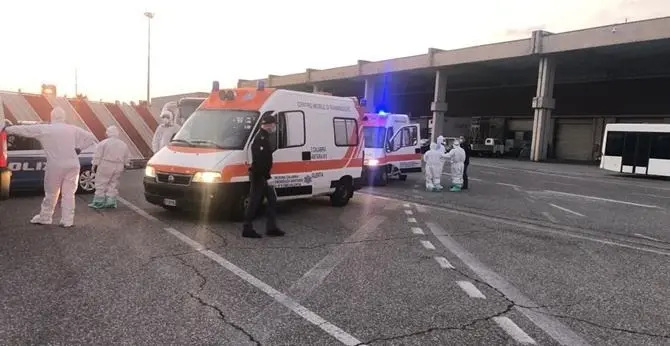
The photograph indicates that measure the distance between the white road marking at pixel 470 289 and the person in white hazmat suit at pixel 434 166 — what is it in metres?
9.90

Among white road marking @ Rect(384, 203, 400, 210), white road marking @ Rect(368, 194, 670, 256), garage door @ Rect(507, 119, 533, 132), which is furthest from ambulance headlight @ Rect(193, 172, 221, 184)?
garage door @ Rect(507, 119, 533, 132)

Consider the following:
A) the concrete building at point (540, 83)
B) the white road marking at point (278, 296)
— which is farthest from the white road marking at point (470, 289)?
the concrete building at point (540, 83)

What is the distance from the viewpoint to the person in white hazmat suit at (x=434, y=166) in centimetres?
1559

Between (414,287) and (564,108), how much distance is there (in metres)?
50.4

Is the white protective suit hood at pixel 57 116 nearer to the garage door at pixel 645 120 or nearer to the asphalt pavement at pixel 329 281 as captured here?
the asphalt pavement at pixel 329 281

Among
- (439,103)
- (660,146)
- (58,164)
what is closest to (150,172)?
(58,164)

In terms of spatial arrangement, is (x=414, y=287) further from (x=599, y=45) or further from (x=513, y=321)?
(x=599, y=45)

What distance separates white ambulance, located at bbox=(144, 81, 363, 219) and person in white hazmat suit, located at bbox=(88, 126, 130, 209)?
0.86 metres

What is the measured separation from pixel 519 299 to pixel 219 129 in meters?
5.89

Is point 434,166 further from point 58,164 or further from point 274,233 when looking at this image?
point 58,164

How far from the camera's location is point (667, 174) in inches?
976

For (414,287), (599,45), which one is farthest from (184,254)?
(599,45)

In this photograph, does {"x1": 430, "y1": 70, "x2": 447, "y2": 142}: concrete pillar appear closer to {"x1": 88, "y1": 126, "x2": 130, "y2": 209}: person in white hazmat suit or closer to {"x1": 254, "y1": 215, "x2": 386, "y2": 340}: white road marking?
{"x1": 88, "y1": 126, "x2": 130, "y2": 209}: person in white hazmat suit

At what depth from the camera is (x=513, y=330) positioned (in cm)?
445
